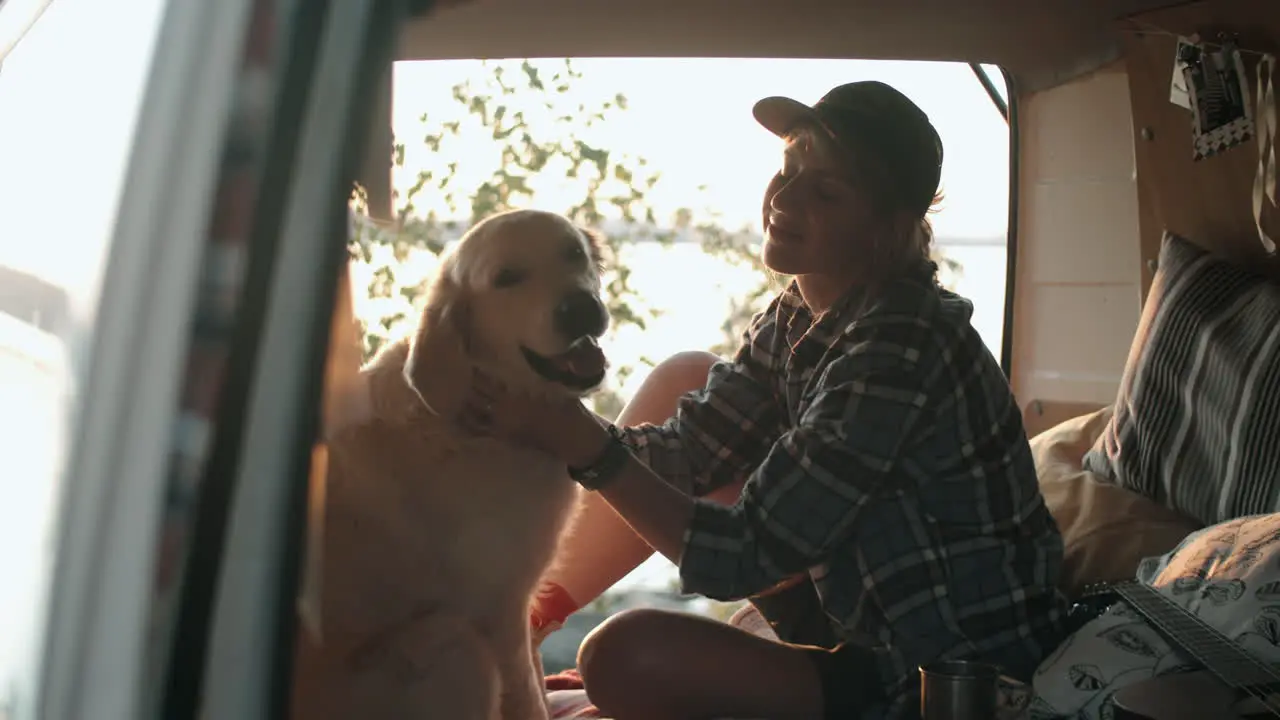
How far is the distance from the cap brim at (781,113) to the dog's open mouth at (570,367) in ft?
1.55

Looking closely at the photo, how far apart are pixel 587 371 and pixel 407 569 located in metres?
0.40

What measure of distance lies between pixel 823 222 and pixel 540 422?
0.54 metres

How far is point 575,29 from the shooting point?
2.44m

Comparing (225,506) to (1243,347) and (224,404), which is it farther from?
(1243,347)

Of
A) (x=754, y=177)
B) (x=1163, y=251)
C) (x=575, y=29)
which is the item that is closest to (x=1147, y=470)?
(x=1163, y=251)

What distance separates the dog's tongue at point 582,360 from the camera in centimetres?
183

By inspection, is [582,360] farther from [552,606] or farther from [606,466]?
[552,606]

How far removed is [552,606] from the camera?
2303mm

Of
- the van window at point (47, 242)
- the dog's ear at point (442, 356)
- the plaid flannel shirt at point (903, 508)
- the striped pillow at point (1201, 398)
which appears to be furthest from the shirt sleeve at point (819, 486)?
the van window at point (47, 242)

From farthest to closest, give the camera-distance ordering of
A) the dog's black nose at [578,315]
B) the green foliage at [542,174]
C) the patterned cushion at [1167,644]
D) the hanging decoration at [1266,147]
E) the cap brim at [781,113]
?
the green foliage at [542,174]
the hanging decoration at [1266,147]
the cap brim at [781,113]
the dog's black nose at [578,315]
the patterned cushion at [1167,644]

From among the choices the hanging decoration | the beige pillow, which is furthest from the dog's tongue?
the hanging decoration

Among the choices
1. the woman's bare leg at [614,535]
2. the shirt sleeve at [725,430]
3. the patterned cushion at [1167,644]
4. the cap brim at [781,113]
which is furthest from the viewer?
the woman's bare leg at [614,535]

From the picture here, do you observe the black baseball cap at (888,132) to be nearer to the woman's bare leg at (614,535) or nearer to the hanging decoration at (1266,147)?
the woman's bare leg at (614,535)

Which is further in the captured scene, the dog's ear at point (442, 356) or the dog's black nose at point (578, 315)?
the dog's black nose at point (578, 315)
